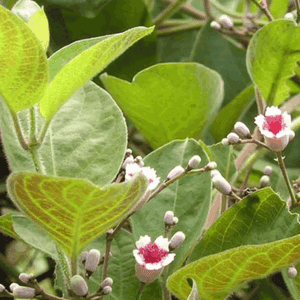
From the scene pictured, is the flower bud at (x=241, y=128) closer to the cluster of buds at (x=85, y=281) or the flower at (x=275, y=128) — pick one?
the flower at (x=275, y=128)

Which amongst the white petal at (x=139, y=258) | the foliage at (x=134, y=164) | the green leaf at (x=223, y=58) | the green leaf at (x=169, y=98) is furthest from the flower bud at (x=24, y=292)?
the green leaf at (x=223, y=58)

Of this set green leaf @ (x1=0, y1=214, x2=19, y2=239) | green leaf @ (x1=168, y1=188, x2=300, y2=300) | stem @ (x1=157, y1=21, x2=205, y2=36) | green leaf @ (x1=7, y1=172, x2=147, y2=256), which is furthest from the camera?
stem @ (x1=157, y1=21, x2=205, y2=36)

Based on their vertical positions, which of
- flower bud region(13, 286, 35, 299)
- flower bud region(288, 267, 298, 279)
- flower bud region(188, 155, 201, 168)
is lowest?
flower bud region(288, 267, 298, 279)

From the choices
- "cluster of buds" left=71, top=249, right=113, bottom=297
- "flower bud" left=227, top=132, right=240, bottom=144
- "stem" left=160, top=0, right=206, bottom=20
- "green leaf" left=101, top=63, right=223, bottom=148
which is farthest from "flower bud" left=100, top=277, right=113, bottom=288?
"stem" left=160, top=0, right=206, bottom=20

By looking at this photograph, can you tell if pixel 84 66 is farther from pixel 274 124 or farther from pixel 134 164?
pixel 274 124

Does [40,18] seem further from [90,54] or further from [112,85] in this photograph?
[112,85]

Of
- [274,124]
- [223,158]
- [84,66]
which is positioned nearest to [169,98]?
[223,158]

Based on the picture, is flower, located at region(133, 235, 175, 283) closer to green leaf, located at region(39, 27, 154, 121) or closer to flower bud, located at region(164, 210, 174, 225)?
flower bud, located at region(164, 210, 174, 225)
